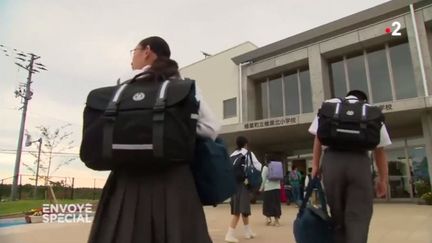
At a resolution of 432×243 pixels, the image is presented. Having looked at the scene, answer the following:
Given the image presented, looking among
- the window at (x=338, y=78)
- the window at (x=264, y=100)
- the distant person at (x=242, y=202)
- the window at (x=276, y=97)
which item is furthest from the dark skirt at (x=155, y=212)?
the window at (x=264, y=100)

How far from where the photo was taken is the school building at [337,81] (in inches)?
586

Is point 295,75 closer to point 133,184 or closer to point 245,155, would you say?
point 245,155

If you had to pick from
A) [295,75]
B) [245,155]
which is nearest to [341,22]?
[295,75]

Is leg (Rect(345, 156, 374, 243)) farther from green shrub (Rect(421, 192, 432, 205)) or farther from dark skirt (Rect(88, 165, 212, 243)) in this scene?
green shrub (Rect(421, 192, 432, 205))

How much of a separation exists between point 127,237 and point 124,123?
515 mm

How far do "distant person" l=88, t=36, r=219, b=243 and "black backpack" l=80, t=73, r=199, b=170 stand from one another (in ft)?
0.18

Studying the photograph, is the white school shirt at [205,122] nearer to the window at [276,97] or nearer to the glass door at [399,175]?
the glass door at [399,175]

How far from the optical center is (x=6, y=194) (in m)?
21.2

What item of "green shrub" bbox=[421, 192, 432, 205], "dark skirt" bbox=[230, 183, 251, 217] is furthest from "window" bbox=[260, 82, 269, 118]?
"dark skirt" bbox=[230, 183, 251, 217]

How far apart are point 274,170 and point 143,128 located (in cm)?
725

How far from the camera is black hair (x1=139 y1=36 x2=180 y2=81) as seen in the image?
1.86 m

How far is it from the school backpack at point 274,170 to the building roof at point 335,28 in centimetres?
1100

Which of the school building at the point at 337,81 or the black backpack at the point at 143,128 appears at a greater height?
the school building at the point at 337,81

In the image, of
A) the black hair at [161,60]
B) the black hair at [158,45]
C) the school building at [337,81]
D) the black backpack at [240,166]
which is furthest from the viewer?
the school building at [337,81]
